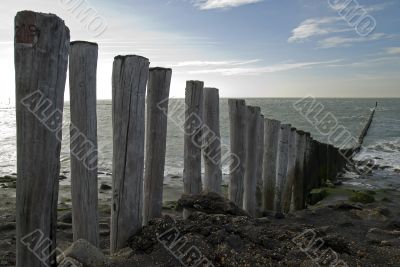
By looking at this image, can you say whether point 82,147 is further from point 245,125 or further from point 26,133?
point 245,125

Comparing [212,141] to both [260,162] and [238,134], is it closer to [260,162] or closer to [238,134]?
[238,134]

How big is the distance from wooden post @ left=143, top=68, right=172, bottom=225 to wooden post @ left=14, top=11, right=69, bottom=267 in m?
1.17

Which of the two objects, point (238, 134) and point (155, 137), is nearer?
point (155, 137)

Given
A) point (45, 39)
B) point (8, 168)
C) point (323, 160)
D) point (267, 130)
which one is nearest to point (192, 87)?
point (45, 39)

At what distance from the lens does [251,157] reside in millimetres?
5895

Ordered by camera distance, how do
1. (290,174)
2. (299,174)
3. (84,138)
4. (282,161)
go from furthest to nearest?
(299,174), (290,174), (282,161), (84,138)

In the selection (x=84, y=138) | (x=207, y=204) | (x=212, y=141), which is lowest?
(x=207, y=204)

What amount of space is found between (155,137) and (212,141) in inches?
43.5

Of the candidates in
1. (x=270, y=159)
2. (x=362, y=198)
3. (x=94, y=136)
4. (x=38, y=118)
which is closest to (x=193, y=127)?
(x=94, y=136)

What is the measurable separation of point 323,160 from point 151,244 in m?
8.91

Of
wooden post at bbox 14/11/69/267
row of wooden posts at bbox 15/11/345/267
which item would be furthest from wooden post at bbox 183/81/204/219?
wooden post at bbox 14/11/69/267

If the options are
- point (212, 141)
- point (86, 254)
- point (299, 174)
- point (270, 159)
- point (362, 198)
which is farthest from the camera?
point (362, 198)

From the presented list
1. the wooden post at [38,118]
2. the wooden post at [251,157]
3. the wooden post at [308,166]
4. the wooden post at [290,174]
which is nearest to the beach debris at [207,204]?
the wooden post at [251,157]

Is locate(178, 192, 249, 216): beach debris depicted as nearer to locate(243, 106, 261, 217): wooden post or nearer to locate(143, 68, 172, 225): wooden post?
locate(143, 68, 172, 225): wooden post
